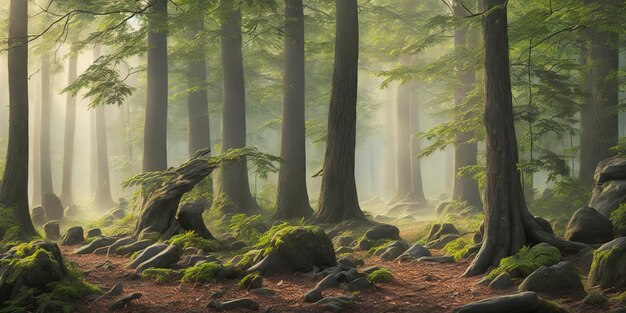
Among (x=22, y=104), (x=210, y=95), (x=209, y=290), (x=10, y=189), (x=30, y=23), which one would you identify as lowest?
(x=209, y=290)

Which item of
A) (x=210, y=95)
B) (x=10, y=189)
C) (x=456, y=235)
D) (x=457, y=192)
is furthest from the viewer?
(x=210, y=95)

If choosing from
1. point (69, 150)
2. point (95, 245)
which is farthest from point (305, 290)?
point (69, 150)

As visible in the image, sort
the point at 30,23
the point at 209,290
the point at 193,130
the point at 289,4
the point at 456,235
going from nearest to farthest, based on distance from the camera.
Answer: the point at 209,290 → the point at 456,235 → the point at 289,4 → the point at 193,130 → the point at 30,23

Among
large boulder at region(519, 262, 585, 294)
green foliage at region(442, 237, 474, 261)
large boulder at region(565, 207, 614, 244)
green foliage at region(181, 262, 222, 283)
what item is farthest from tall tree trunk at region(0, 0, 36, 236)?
large boulder at region(565, 207, 614, 244)

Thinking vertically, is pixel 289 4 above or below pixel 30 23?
below

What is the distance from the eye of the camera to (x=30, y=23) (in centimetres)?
2898

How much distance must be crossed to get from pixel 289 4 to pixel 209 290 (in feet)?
35.5

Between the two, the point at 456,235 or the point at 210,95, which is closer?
the point at 456,235

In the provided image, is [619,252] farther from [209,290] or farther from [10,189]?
[10,189]

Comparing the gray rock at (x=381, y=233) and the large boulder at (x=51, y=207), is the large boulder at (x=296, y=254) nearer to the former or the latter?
the gray rock at (x=381, y=233)

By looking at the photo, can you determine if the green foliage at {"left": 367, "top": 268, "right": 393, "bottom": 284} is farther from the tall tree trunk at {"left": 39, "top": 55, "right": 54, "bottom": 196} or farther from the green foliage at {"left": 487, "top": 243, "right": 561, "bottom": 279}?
the tall tree trunk at {"left": 39, "top": 55, "right": 54, "bottom": 196}

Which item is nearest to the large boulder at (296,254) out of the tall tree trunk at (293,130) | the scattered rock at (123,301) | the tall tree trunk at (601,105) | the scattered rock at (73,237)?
the scattered rock at (123,301)

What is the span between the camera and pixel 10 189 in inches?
537

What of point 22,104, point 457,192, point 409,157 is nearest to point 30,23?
point 22,104
